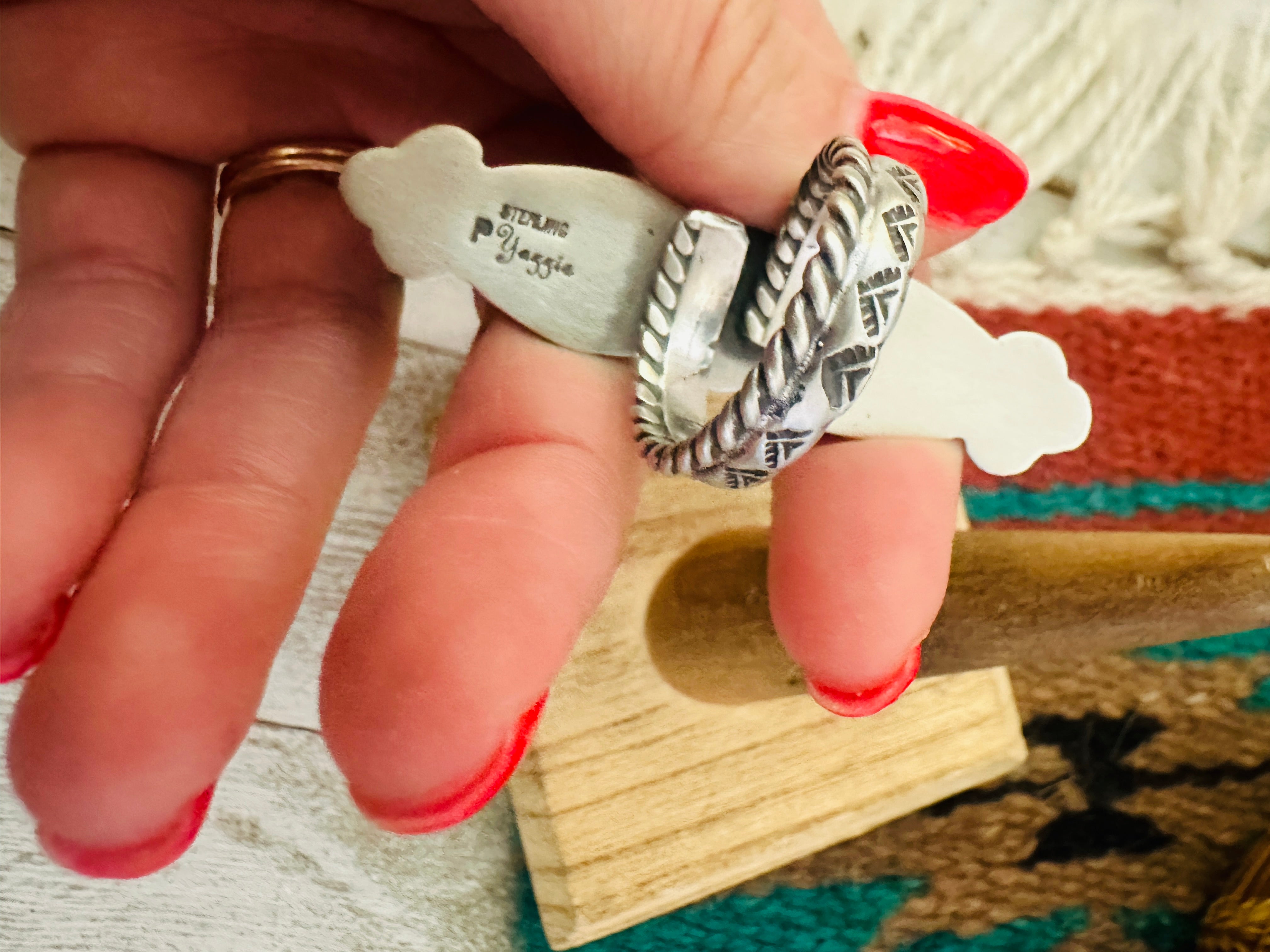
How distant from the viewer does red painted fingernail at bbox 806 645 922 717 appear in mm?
276

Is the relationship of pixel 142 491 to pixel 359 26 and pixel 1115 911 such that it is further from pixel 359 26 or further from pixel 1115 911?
pixel 1115 911

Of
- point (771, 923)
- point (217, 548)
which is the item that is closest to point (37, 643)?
point (217, 548)

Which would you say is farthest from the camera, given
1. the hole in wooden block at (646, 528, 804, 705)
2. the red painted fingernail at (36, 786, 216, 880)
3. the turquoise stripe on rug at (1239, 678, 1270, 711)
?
the turquoise stripe on rug at (1239, 678, 1270, 711)

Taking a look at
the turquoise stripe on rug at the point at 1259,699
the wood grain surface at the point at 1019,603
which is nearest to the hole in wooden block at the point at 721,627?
the wood grain surface at the point at 1019,603

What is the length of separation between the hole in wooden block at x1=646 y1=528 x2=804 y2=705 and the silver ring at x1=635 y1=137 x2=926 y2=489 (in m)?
0.08

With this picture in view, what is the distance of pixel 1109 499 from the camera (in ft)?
1.55

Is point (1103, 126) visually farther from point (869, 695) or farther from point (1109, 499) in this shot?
point (869, 695)

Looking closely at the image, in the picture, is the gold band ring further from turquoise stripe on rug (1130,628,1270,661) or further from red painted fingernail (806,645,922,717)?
turquoise stripe on rug (1130,628,1270,661)

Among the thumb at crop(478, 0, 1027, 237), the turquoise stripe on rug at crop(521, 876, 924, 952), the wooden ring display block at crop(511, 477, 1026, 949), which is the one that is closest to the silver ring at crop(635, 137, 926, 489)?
the thumb at crop(478, 0, 1027, 237)

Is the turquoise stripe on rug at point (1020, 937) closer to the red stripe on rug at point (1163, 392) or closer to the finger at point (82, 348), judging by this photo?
the red stripe on rug at point (1163, 392)

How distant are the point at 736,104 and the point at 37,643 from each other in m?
0.22

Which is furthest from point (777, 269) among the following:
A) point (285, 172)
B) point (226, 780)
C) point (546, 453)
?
point (226, 780)

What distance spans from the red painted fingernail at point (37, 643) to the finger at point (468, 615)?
0.07 m

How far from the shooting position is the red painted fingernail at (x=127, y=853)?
0.20m
